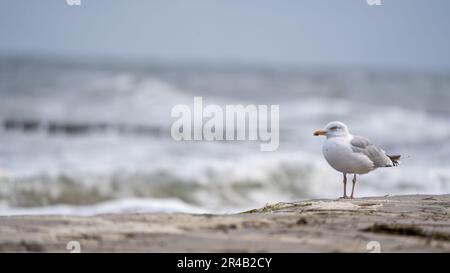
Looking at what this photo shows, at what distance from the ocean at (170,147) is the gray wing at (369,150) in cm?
321

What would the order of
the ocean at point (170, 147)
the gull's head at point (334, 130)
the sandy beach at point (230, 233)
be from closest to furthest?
the sandy beach at point (230, 233), the gull's head at point (334, 130), the ocean at point (170, 147)

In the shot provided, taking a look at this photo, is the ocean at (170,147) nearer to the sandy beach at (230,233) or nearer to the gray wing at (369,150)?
the gray wing at (369,150)

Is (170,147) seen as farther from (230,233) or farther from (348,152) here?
(230,233)

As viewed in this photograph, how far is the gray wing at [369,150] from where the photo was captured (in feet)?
17.8

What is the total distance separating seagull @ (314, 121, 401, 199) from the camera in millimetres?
5336

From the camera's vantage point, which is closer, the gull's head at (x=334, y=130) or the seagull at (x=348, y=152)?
the seagull at (x=348, y=152)

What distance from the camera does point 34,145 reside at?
1277 centimetres

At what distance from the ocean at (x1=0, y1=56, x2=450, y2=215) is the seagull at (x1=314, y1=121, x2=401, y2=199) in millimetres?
3117

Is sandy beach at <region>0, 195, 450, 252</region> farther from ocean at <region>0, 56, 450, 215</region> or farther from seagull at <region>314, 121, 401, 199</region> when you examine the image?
ocean at <region>0, 56, 450, 215</region>

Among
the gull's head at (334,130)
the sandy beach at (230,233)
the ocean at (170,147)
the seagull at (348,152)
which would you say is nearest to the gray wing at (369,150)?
the seagull at (348,152)

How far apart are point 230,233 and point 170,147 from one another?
9.39 meters

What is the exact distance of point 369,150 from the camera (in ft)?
18.1

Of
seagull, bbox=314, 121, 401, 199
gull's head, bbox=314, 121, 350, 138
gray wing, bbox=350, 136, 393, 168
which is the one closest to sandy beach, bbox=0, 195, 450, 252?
seagull, bbox=314, 121, 401, 199

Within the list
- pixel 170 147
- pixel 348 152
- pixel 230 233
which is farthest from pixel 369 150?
pixel 170 147
